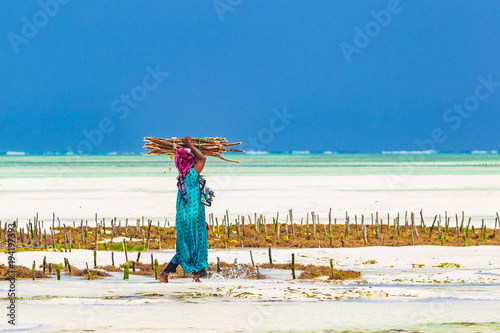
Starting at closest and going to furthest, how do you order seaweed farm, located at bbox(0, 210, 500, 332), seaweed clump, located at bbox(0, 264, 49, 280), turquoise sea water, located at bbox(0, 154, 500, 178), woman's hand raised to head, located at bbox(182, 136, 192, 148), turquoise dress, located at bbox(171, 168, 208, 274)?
seaweed farm, located at bbox(0, 210, 500, 332) < turquoise dress, located at bbox(171, 168, 208, 274) < woman's hand raised to head, located at bbox(182, 136, 192, 148) < seaweed clump, located at bbox(0, 264, 49, 280) < turquoise sea water, located at bbox(0, 154, 500, 178)

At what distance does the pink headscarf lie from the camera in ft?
34.3

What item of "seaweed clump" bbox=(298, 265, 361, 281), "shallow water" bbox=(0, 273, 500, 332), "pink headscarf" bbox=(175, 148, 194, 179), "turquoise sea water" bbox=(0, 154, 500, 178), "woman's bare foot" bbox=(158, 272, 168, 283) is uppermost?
"turquoise sea water" bbox=(0, 154, 500, 178)

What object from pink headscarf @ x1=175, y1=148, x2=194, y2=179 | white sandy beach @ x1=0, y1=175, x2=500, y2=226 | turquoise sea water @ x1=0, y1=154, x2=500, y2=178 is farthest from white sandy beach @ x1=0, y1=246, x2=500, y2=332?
turquoise sea water @ x1=0, y1=154, x2=500, y2=178

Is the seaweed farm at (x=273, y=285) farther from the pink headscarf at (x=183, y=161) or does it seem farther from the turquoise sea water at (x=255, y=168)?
the turquoise sea water at (x=255, y=168)

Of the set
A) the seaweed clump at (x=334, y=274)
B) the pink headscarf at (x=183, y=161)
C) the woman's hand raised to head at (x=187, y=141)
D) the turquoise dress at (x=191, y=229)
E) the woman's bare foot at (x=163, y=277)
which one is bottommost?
the seaweed clump at (x=334, y=274)

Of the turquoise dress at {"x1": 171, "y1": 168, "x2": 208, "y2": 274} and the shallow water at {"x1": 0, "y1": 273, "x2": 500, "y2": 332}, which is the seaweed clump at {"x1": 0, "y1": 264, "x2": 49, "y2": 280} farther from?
A: the turquoise dress at {"x1": 171, "y1": 168, "x2": 208, "y2": 274}

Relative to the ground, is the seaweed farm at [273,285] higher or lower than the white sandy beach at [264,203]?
lower

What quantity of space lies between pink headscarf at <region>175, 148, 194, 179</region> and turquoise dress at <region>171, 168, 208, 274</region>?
67 mm

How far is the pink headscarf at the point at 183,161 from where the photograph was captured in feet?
34.3

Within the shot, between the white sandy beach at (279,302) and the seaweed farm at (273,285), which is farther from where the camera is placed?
the seaweed farm at (273,285)

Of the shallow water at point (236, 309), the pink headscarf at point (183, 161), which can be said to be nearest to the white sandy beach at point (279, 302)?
the shallow water at point (236, 309)

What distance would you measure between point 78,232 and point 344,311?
988cm

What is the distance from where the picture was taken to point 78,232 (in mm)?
17172

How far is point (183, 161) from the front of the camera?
413 inches
